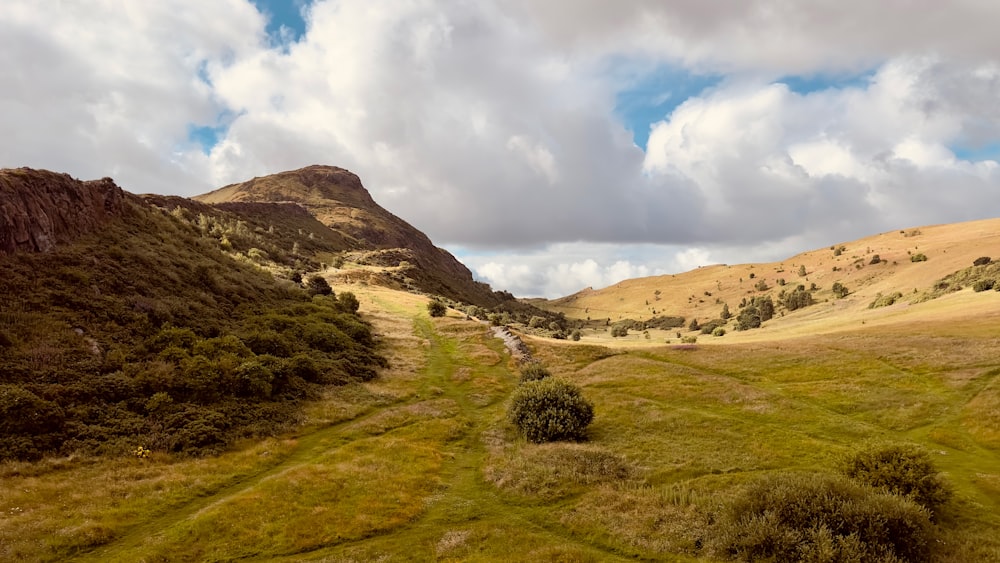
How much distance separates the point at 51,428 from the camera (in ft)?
72.6

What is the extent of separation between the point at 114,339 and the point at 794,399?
44960mm

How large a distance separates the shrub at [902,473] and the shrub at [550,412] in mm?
13192

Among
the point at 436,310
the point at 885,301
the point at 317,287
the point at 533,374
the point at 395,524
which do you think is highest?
the point at 317,287

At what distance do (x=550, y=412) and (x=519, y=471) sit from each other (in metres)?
6.55

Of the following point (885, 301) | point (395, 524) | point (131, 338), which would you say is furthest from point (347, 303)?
point (885, 301)

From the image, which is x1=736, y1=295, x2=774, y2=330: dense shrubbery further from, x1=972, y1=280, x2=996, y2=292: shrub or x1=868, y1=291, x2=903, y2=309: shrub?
x1=972, y1=280, x2=996, y2=292: shrub

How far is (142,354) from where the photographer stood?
97.2 ft

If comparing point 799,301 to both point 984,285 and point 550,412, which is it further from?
point 550,412

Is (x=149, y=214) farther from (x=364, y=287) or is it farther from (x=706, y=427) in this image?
(x=706, y=427)

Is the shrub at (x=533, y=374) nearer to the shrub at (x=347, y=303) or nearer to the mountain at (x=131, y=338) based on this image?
the mountain at (x=131, y=338)

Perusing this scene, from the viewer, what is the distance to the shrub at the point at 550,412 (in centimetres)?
2811

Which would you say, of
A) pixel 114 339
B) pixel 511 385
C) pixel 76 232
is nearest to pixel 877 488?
pixel 511 385

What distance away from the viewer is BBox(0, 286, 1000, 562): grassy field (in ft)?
53.0

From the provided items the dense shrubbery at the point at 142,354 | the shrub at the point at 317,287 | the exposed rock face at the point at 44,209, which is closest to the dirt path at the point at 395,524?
the dense shrubbery at the point at 142,354
